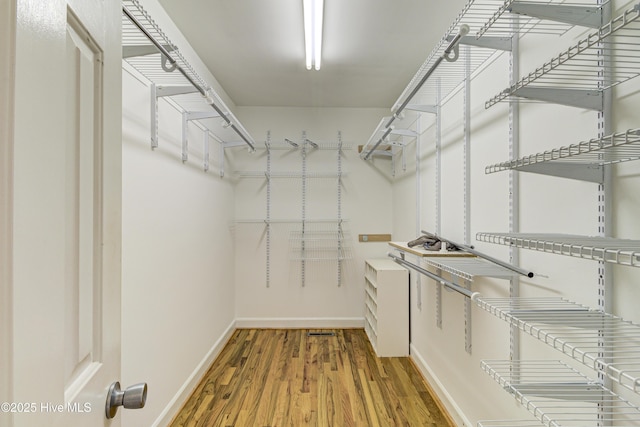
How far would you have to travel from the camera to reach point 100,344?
66 centimetres

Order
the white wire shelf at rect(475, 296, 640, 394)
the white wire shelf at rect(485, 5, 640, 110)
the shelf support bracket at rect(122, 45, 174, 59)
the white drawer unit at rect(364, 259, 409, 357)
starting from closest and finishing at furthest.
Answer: the white wire shelf at rect(475, 296, 640, 394) < the white wire shelf at rect(485, 5, 640, 110) < the shelf support bracket at rect(122, 45, 174, 59) < the white drawer unit at rect(364, 259, 409, 357)

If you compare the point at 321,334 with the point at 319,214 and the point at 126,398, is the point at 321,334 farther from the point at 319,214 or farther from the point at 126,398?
the point at 126,398

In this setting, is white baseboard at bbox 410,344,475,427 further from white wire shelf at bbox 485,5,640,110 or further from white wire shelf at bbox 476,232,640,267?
white wire shelf at bbox 485,5,640,110

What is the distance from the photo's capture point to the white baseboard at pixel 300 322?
12.1 ft

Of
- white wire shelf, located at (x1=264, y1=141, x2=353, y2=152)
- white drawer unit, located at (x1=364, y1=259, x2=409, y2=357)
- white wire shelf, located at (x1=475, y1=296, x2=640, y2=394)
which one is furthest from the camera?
white wire shelf, located at (x1=264, y1=141, x2=353, y2=152)

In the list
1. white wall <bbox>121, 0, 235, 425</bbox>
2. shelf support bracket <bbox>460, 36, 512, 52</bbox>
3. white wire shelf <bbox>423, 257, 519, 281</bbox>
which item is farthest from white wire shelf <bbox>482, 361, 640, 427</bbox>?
white wall <bbox>121, 0, 235, 425</bbox>

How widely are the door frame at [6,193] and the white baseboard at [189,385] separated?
1.87 metres

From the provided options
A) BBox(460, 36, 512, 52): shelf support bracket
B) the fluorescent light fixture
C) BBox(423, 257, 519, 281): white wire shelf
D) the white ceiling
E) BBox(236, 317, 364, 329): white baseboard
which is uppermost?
the white ceiling

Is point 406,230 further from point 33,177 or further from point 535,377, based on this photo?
point 33,177

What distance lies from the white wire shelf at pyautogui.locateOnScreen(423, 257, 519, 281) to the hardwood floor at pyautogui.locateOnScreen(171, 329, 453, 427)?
43.8 inches

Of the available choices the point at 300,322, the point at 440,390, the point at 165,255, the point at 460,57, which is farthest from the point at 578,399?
the point at 300,322

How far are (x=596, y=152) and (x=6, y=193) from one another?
1.23m

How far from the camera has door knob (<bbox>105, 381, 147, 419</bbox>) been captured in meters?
0.69

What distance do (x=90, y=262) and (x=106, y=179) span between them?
18 cm
